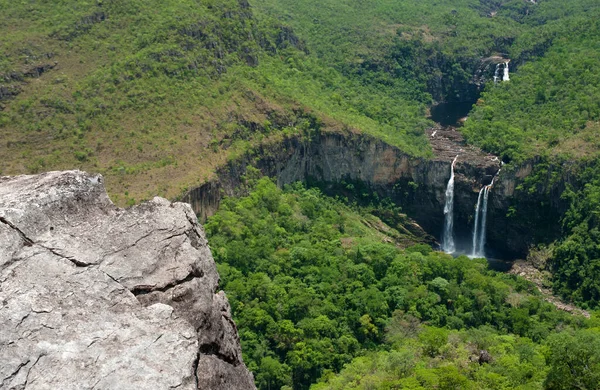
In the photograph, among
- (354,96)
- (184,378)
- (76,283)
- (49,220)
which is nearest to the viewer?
(184,378)

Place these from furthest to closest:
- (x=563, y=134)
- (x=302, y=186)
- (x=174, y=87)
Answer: (x=563, y=134), (x=302, y=186), (x=174, y=87)

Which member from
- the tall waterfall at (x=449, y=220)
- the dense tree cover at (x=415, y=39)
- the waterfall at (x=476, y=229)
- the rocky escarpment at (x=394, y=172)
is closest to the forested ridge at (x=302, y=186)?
the rocky escarpment at (x=394, y=172)

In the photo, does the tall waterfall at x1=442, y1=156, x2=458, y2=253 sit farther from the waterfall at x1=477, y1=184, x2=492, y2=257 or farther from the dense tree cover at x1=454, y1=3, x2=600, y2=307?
the dense tree cover at x1=454, y1=3, x2=600, y2=307

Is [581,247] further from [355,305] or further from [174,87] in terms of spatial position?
[174,87]

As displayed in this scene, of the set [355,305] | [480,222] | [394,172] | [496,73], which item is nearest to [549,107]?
[480,222]

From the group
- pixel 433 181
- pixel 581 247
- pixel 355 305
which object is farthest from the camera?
pixel 433 181

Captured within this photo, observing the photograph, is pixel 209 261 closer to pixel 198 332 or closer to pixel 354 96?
pixel 198 332

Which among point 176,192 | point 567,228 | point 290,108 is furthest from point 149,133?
point 567,228
